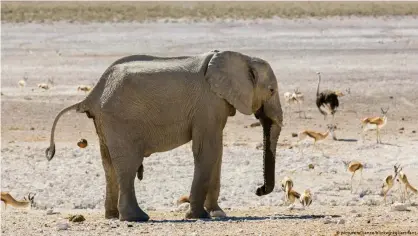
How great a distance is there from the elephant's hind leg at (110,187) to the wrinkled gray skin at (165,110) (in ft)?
0.32

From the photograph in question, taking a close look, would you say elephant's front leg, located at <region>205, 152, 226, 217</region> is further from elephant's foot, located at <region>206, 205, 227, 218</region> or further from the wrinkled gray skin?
the wrinkled gray skin

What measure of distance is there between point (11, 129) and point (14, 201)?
8.02 m

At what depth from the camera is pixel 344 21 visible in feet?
172

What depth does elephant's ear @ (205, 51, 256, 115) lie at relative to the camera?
44.3 feet

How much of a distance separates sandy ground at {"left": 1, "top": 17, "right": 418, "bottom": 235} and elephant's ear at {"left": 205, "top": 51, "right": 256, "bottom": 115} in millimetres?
1272

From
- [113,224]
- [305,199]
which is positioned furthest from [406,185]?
[113,224]

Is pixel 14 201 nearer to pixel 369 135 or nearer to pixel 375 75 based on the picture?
pixel 369 135

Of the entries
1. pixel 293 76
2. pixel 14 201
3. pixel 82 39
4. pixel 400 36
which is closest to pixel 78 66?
pixel 293 76

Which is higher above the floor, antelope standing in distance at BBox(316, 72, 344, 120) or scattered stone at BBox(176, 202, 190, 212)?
antelope standing in distance at BBox(316, 72, 344, 120)

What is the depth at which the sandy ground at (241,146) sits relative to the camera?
509 inches

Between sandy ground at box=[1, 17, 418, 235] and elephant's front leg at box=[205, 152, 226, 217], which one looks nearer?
sandy ground at box=[1, 17, 418, 235]

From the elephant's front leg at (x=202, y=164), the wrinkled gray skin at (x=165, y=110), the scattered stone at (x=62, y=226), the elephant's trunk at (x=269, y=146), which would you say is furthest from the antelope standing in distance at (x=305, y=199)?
the scattered stone at (x=62, y=226)

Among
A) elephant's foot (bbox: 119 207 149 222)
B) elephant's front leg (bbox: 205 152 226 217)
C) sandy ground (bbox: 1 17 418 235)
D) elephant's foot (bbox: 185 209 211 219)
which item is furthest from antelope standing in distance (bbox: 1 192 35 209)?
elephant's foot (bbox: 185 209 211 219)

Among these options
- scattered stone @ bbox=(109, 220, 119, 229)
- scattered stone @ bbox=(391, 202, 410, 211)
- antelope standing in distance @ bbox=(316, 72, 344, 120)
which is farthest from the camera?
antelope standing in distance @ bbox=(316, 72, 344, 120)
